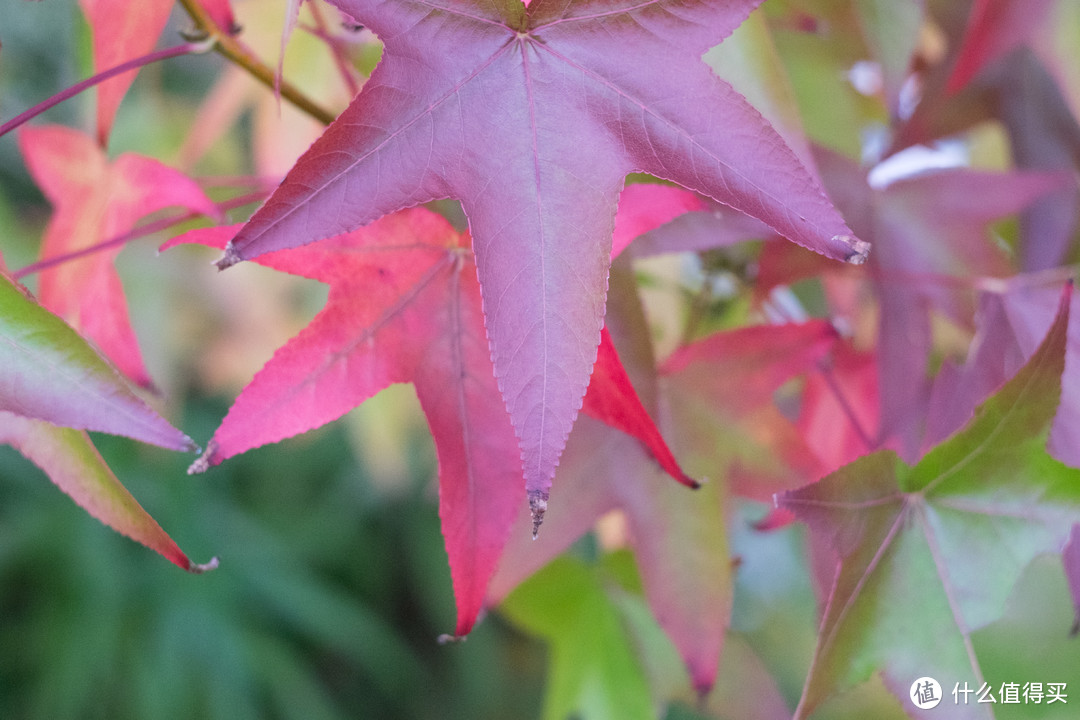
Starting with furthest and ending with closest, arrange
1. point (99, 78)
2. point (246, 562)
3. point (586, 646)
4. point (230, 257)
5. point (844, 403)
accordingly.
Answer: point (246, 562), point (586, 646), point (844, 403), point (99, 78), point (230, 257)

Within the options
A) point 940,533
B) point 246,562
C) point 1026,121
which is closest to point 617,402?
point 940,533

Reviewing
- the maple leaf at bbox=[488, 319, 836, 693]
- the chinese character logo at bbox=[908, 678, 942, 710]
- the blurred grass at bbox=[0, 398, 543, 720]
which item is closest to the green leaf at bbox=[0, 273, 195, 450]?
the maple leaf at bbox=[488, 319, 836, 693]

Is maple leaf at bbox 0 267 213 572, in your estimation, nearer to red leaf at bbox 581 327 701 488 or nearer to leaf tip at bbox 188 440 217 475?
leaf tip at bbox 188 440 217 475

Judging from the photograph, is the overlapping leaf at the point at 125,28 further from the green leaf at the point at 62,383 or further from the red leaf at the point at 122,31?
the green leaf at the point at 62,383

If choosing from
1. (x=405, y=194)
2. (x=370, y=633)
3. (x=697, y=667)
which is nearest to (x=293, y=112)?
(x=405, y=194)

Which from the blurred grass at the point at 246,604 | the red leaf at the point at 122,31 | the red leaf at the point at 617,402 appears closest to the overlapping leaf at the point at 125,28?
the red leaf at the point at 122,31

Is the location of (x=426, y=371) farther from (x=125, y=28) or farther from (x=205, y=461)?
(x=125, y=28)

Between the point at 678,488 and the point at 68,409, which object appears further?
the point at 678,488
